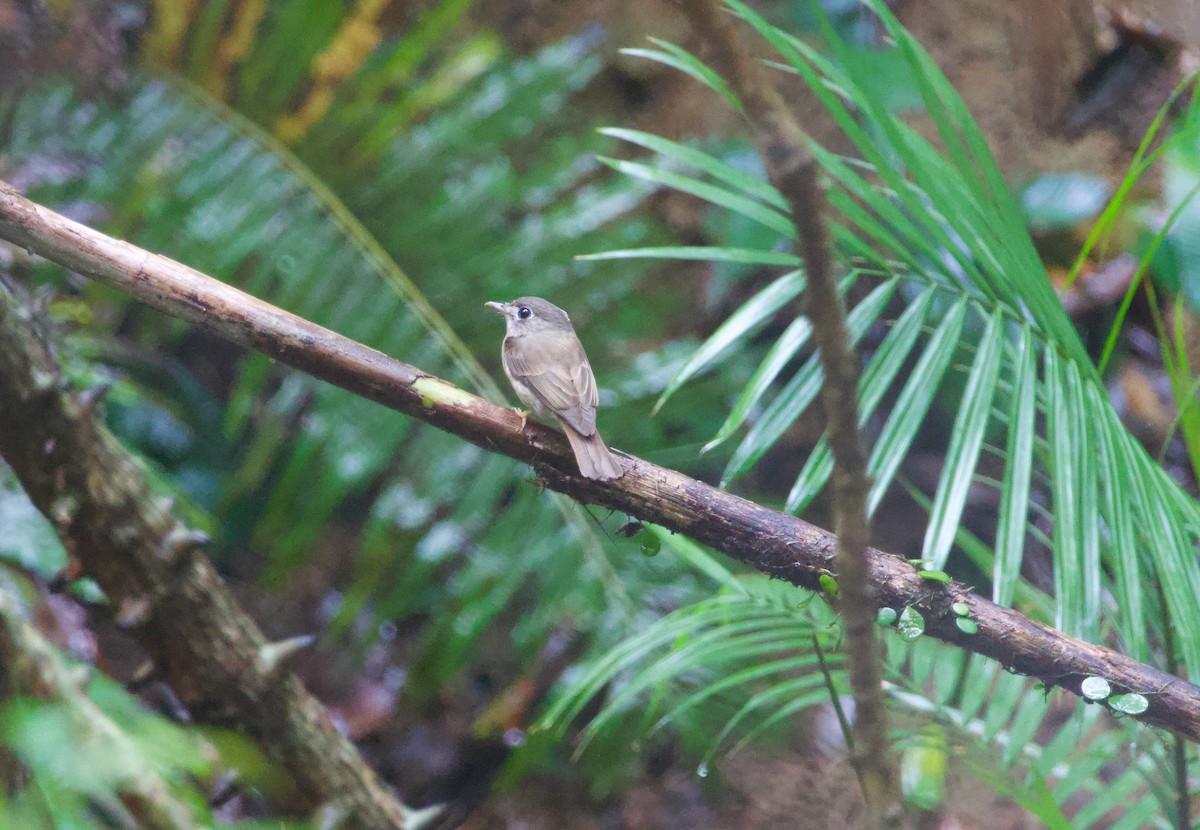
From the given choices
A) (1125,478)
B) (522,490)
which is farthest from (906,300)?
(1125,478)

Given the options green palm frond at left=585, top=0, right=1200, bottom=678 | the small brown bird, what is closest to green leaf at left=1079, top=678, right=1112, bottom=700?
green palm frond at left=585, top=0, right=1200, bottom=678

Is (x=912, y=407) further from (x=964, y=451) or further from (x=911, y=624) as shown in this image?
(x=911, y=624)

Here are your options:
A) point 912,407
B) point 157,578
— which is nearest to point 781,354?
point 912,407

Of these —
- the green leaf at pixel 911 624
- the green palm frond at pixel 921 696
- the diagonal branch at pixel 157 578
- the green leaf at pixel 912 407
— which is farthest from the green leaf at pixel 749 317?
the diagonal branch at pixel 157 578

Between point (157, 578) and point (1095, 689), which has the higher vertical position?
point (1095, 689)

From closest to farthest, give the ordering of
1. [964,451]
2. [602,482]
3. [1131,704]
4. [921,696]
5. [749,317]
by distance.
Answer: [1131,704] → [602,482] → [964,451] → [749,317] → [921,696]

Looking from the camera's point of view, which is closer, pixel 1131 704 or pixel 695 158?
pixel 1131 704
